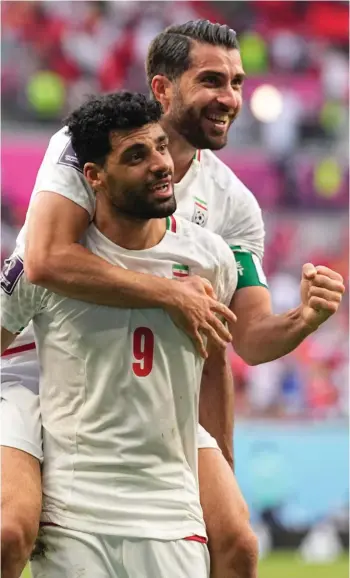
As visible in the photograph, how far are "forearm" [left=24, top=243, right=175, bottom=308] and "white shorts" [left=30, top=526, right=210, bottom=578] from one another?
0.77 m

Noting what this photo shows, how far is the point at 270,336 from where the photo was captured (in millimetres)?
4527

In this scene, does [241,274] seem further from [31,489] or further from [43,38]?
[43,38]

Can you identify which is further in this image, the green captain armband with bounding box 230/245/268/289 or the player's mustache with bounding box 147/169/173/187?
the green captain armband with bounding box 230/245/268/289

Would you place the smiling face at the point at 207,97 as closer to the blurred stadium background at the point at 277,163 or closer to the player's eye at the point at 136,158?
the player's eye at the point at 136,158

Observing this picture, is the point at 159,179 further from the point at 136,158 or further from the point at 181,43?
the point at 181,43

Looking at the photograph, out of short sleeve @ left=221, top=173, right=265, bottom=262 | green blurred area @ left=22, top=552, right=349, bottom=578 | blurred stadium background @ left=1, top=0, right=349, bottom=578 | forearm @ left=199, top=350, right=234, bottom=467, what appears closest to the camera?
forearm @ left=199, top=350, right=234, bottom=467

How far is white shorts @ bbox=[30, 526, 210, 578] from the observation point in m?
3.97

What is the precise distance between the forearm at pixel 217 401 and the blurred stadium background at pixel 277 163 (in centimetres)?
522

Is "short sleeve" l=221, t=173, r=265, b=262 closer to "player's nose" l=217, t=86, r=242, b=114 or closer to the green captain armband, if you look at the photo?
the green captain armband

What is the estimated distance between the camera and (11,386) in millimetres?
4383

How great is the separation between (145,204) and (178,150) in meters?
0.88

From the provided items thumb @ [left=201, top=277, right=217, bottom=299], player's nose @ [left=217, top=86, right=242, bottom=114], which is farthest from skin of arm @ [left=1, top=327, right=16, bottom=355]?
player's nose @ [left=217, top=86, right=242, bottom=114]

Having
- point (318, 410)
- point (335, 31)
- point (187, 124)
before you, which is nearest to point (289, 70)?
point (335, 31)

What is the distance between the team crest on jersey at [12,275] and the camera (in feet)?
13.7
